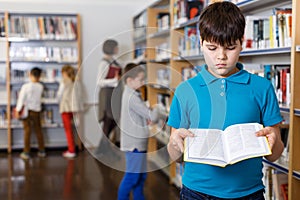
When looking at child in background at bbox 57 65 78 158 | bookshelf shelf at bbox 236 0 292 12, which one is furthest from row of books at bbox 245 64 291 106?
child in background at bbox 57 65 78 158

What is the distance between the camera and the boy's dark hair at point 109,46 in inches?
87.4

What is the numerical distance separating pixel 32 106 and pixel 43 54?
87 centimetres

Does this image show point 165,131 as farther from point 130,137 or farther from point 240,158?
point 240,158

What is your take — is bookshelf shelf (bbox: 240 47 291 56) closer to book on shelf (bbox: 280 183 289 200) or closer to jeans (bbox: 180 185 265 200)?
book on shelf (bbox: 280 183 289 200)

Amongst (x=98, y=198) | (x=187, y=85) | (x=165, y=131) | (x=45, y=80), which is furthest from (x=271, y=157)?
(x=45, y=80)

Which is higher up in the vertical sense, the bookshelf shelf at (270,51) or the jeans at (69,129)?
the bookshelf shelf at (270,51)

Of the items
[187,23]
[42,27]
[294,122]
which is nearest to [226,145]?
[294,122]

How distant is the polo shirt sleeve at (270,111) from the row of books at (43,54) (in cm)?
539

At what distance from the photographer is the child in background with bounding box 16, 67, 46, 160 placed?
19.8 feet

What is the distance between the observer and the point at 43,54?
647 cm

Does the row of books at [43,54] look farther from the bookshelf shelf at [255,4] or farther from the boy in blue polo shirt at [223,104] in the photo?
the boy in blue polo shirt at [223,104]

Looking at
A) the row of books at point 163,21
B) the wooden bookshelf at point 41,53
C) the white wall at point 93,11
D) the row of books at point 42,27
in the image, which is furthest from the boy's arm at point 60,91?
the row of books at point 163,21

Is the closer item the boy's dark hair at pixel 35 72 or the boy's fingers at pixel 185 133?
the boy's fingers at pixel 185 133

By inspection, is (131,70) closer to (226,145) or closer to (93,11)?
(226,145)
